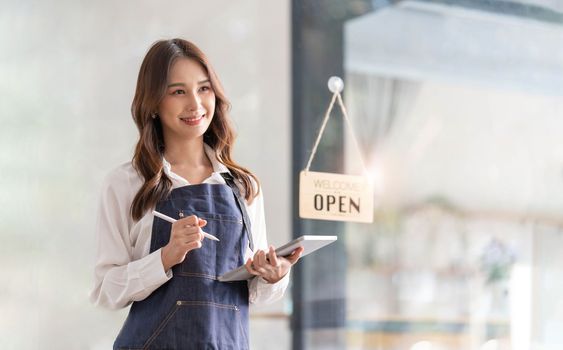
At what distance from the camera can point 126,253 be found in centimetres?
160

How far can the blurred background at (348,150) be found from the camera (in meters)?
1.94

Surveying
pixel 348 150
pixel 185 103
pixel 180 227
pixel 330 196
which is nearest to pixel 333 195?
pixel 330 196

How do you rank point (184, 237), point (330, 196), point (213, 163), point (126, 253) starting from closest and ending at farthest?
point (184, 237)
point (126, 253)
point (213, 163)
point (330, 196)

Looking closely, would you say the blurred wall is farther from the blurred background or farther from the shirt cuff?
the shirt cuff

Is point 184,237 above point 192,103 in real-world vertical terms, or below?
below

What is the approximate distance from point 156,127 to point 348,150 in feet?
2.62

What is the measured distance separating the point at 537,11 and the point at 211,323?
Answer: 1.57m

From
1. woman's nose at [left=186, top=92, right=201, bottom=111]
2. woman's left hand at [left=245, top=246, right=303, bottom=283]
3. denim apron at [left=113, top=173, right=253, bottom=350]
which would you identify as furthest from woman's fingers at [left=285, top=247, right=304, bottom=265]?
woman's nose at [left=186, top=92, right=201, bottom=111]

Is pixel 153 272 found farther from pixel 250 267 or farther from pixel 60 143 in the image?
pixel 60 143

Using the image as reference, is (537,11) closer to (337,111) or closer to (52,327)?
(337,111)

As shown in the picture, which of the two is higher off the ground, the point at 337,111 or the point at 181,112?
the point at 337,111

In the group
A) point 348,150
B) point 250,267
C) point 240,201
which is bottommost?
point 250,267

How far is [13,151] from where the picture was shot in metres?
1.92

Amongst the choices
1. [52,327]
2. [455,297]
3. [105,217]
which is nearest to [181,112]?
[105,217]
